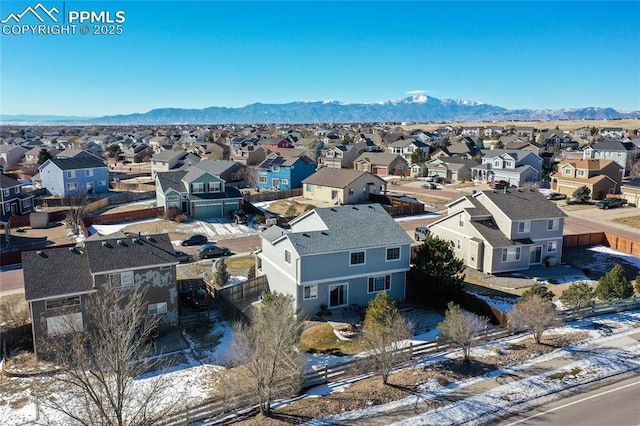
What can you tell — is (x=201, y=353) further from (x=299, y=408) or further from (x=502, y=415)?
(x=502, y=415)

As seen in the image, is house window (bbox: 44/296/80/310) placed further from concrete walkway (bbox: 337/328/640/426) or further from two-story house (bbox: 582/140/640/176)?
two-story house (bbox: 582/140/640/176)

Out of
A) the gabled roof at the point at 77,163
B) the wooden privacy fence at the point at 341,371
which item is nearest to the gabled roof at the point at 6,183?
the gabled roof at the point at 77,163

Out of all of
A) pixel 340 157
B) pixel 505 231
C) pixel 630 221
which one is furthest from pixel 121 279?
pixel 340 157

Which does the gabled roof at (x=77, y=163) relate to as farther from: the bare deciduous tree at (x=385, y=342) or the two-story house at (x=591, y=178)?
the two-story house at (x=591, y=178)

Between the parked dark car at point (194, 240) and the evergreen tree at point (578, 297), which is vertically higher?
the evergreen tree at point (578, 297)

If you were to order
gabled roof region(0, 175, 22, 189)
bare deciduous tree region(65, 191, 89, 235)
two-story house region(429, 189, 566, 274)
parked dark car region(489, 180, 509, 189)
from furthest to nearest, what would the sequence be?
parked dark car region(489, 180, 509, 189) → gabled roof region(0, 175, 22, 189) → bare deciduous tree region(65, 191, 89, 235) → two-story house region(429, 189, 566, 274)

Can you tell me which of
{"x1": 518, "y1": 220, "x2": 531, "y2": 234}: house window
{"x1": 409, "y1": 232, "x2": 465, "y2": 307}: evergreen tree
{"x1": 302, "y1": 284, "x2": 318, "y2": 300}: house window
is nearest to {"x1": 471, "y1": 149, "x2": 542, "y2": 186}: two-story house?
{"x1": 518, "y1": 220, "x2": 531, "y2": 234}: house window
